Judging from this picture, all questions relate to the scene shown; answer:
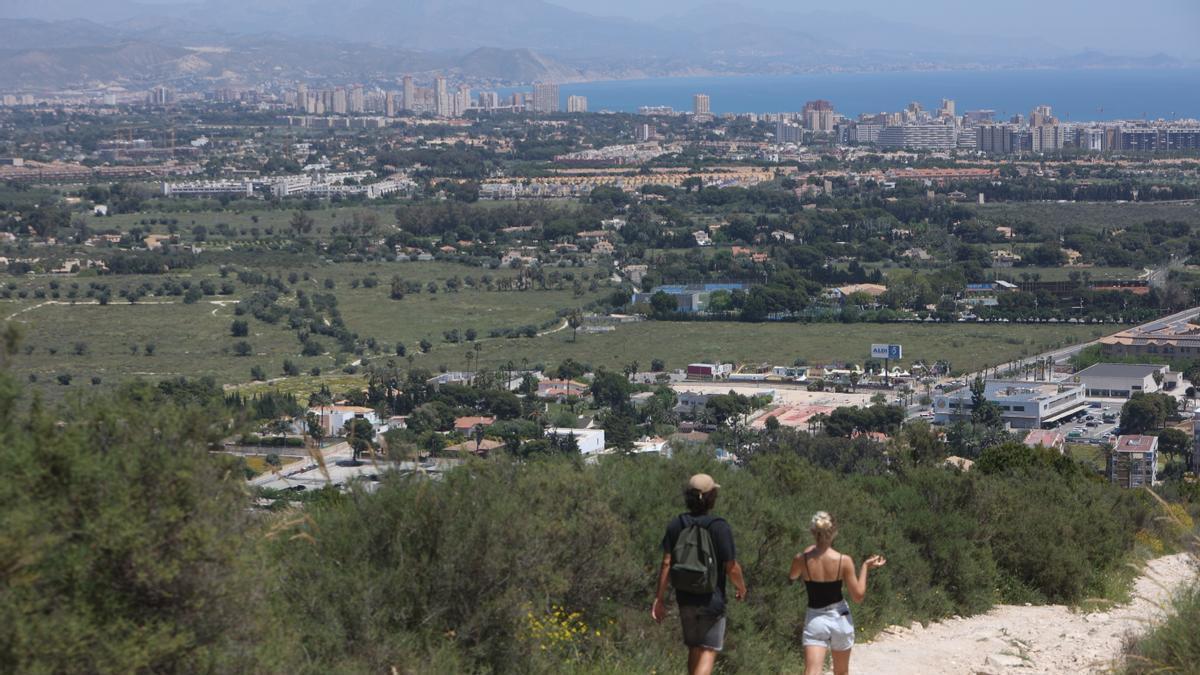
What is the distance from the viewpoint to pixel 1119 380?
89.8ft

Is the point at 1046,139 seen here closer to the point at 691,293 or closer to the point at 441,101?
the point at 441,101

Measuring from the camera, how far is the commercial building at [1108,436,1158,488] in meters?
18.8

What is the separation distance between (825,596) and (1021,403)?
20.5 meters

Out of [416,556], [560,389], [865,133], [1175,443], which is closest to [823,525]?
[416,556]

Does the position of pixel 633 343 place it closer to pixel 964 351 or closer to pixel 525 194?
pixel 964 351

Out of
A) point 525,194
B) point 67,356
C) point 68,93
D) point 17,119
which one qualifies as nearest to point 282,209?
point 525,194

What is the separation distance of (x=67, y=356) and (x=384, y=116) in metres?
88.8

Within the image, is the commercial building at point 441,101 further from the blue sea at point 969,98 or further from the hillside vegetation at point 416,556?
the hillside vegetation at point 416,556

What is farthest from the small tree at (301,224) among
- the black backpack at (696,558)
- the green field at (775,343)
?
the black backpack at (696,558)

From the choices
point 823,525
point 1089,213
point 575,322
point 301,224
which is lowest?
point 575,322

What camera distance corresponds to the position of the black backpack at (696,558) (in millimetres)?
5039

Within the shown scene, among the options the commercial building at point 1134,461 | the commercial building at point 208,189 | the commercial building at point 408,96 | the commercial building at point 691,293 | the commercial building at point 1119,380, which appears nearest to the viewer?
the commercial building at point 1134,461

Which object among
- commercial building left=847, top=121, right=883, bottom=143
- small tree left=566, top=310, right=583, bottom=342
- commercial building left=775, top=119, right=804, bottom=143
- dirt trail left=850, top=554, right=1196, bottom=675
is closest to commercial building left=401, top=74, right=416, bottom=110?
commercial building left=775, top=119, right=804, bottom=143

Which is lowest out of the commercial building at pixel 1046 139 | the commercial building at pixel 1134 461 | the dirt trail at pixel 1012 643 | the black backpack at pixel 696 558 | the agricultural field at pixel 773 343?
the agricultural field at pixel 773 343
